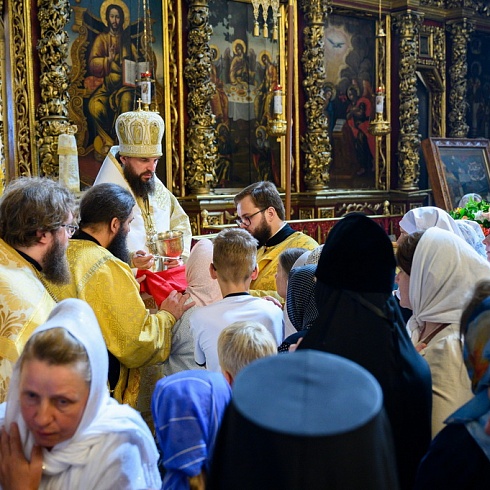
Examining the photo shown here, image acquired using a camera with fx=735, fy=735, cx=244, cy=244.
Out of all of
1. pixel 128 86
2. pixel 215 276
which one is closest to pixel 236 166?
pixel 128 86

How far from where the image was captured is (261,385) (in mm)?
1057

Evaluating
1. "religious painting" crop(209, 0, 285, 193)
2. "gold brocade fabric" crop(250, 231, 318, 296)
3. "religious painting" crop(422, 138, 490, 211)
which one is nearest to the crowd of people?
"gold brocade fabric" crop(250, 231, 318, 296)

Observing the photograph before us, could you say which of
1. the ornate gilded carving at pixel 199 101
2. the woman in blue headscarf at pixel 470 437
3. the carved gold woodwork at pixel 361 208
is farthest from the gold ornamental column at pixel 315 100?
the woman in blue headscarf at pixel 470 437

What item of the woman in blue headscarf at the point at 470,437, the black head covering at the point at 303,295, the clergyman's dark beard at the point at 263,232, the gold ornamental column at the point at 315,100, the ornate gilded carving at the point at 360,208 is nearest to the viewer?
the woman in blue headscarf at the point at 470,437

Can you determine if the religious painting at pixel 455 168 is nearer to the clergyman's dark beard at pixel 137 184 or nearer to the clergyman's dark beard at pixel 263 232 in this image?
the clergyman's dark beard at pixel 137 184

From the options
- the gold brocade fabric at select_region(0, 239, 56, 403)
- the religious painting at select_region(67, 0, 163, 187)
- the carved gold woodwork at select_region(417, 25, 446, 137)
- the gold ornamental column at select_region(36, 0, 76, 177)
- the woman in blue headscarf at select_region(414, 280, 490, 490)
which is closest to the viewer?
the woman in blue headscarf at select_region(414, 280, 490, 490)

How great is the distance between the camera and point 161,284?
408 cm

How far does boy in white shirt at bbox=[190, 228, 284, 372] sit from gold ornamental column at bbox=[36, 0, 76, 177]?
544 cm

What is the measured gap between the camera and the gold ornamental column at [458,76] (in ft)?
44.6

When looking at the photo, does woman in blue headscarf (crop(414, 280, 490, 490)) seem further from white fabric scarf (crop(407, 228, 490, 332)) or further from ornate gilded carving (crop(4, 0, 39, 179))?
ornate gilded carving (crop(4, 0, 39, 179))

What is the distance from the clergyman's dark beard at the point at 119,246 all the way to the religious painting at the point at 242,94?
23.1 feet

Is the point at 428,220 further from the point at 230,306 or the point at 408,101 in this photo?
the point at 408,101

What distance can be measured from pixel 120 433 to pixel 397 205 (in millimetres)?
11385

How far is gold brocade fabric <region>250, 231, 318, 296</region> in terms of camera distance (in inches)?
187
